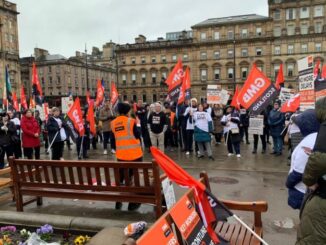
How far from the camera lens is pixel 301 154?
145 inches

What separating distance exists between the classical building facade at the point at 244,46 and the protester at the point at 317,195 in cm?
6741

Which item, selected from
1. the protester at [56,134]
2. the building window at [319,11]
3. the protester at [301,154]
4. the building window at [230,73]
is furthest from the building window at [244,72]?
the protester at [301,154]

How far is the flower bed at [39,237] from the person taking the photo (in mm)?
4656

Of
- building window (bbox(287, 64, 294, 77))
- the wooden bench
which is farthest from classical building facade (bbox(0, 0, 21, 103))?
the wooden bench

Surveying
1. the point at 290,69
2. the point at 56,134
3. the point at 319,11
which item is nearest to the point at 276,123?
the point at 56,134

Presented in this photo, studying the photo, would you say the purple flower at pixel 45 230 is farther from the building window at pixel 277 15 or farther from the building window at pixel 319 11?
the building window at pixel 319 11

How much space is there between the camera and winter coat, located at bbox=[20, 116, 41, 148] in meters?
10.3

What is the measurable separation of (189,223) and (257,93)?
7944mm

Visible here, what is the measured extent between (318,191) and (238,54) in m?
73.4

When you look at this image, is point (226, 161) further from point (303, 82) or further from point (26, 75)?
point (26, 75)

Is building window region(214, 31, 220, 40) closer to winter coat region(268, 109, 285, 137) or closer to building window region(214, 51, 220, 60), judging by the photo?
building window region(214, 51, 220, 60)

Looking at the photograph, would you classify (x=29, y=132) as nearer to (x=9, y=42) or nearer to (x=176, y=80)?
(x=176, y=80)

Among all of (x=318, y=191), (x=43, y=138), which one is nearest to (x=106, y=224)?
(x=318, y=191)

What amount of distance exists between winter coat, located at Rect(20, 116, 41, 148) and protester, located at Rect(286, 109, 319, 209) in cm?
845
